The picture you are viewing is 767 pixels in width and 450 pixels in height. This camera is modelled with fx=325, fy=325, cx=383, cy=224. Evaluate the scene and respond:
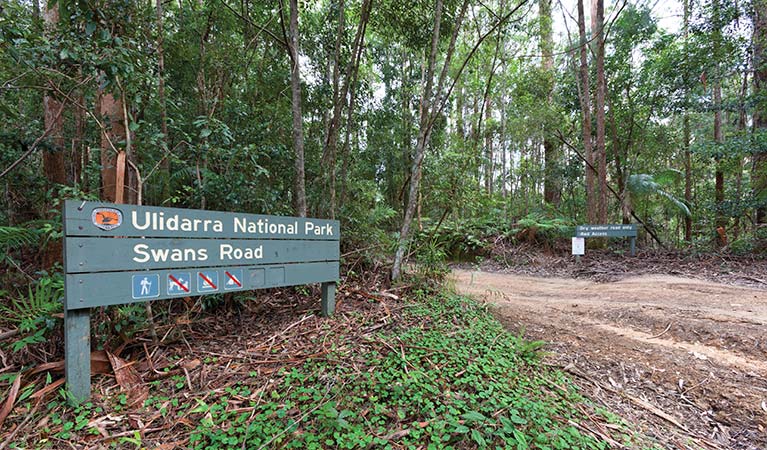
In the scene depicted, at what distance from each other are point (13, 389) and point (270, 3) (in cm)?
584

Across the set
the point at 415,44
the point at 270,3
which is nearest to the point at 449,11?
the point at 415,44

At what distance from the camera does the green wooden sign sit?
212 centimetres

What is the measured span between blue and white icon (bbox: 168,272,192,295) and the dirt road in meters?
3.45

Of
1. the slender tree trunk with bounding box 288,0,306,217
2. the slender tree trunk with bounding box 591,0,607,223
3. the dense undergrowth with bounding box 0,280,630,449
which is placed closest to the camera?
the dense undergrowth with bounding box 0,280,630,449

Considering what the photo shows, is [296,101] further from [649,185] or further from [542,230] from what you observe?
[649,185]

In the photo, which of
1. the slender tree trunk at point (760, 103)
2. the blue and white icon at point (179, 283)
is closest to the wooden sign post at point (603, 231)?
the slender tree trunk at point (760, 103)

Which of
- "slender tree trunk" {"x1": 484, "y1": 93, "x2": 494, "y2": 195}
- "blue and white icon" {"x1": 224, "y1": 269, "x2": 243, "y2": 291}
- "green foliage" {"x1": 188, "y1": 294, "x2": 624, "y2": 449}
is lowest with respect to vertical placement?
"green foliage" {"x1": 188, "y1": 294, "x2": 624, "y2": 449}

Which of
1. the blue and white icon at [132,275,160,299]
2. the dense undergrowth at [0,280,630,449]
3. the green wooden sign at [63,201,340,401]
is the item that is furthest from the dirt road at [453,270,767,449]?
the blue and white icon at [132,275,160,299]

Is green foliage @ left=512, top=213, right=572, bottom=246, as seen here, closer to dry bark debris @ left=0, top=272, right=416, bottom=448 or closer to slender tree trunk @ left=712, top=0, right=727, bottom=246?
slender tree trunk @ left=712, top=0, right=727, bottom=246

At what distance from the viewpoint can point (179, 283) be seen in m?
2.53

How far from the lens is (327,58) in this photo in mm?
5953

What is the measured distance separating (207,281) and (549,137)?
12002mm

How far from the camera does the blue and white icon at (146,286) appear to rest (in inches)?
92.0

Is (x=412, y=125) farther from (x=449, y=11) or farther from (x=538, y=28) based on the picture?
(x=538, y=28)
